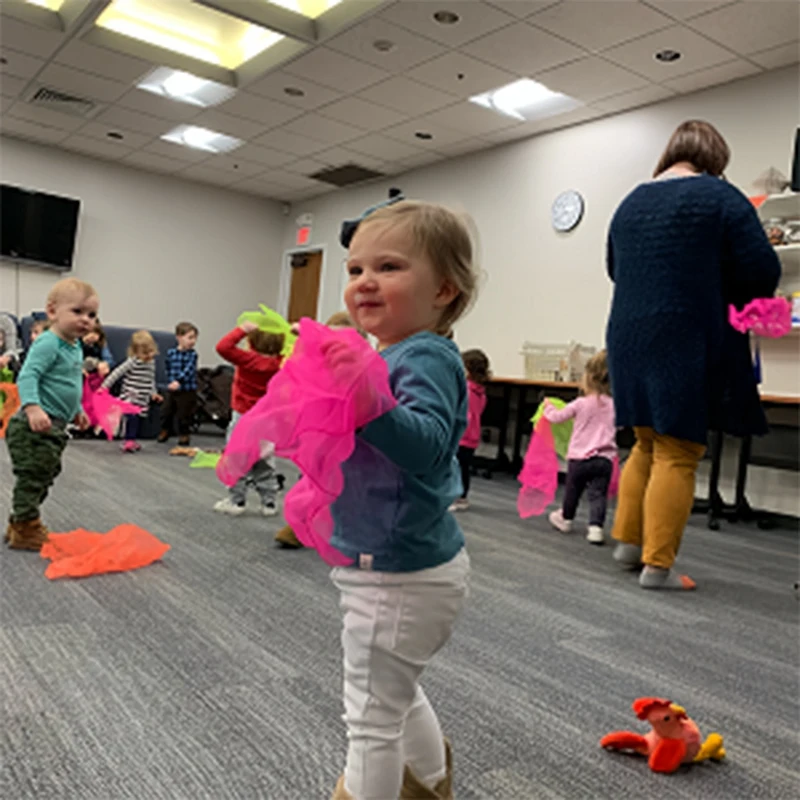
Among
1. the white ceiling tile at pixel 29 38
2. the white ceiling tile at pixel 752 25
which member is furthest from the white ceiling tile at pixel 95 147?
the white ceiling tile at pixel 752 25

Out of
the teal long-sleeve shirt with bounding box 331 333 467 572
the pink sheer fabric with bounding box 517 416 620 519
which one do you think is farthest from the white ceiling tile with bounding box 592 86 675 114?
the teal long-sleeve shirt with bounding box 331 333 467 572

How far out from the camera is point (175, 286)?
10.5 meters

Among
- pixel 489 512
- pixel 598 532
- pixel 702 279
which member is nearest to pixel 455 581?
pixel 702 279

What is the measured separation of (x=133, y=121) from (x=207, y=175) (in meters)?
2.03

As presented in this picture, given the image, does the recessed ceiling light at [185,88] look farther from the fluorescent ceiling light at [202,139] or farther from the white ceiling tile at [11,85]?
the white ceiling tile at [11,85]

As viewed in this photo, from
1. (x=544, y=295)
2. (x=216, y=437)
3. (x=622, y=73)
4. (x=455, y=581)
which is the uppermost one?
(x=622, y=73)

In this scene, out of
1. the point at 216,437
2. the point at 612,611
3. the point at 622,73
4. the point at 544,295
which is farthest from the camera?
the point at 216,437

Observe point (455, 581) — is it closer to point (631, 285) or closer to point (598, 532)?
point (631, 285)

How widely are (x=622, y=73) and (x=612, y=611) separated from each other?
4538mm

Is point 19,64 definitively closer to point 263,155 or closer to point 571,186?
point 263,155

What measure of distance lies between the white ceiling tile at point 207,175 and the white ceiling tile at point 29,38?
11.0 feet

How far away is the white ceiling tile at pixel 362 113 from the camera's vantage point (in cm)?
690

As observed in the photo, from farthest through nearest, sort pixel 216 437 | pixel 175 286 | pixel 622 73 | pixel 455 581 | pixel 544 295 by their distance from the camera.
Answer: pixel 175 286, pixel 216 437, pixel 544 295, pixel 622 73, pixel 455 581

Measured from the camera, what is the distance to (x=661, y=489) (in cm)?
280
